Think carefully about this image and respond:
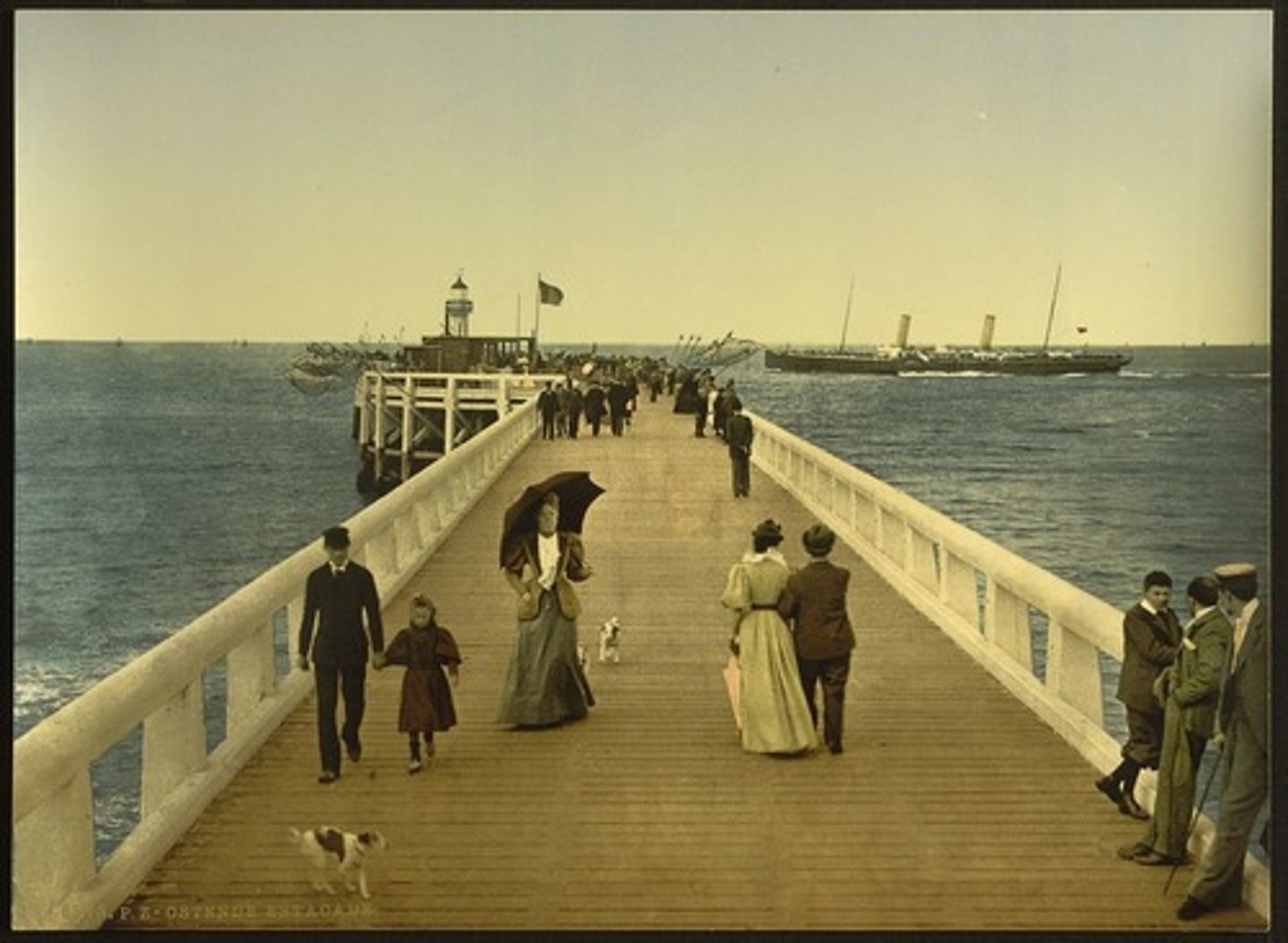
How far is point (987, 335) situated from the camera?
896 cm

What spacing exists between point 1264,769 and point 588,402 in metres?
4.61

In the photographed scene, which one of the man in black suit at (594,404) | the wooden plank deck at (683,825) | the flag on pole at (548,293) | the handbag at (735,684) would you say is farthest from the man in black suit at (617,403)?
the handbag at (735,684)

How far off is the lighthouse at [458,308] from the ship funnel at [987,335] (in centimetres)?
307

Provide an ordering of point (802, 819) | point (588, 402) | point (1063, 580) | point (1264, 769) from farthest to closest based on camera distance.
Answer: point (588, 402), point (1063, 580), point (802, 819), point (1264, 769)

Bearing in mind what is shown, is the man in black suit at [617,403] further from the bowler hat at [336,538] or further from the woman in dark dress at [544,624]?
the bowler hat at [336,538]

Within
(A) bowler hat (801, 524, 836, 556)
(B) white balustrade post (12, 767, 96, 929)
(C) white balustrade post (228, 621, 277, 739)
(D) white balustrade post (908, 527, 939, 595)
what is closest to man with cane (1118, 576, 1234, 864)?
(A) bowler hat (801, 524, 836, 556)

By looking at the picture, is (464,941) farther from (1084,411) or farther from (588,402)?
(1084,411)

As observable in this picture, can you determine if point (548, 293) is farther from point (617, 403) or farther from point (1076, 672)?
point (1076, 672)

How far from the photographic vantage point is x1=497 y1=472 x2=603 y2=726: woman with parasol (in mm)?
7215

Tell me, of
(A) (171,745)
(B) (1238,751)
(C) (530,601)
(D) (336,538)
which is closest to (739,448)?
(C) (530,601)

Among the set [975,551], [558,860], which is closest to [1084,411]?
[975,551]

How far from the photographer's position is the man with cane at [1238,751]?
6.23 m

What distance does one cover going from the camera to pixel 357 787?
280 inches

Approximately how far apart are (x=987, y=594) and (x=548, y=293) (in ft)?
10.0
